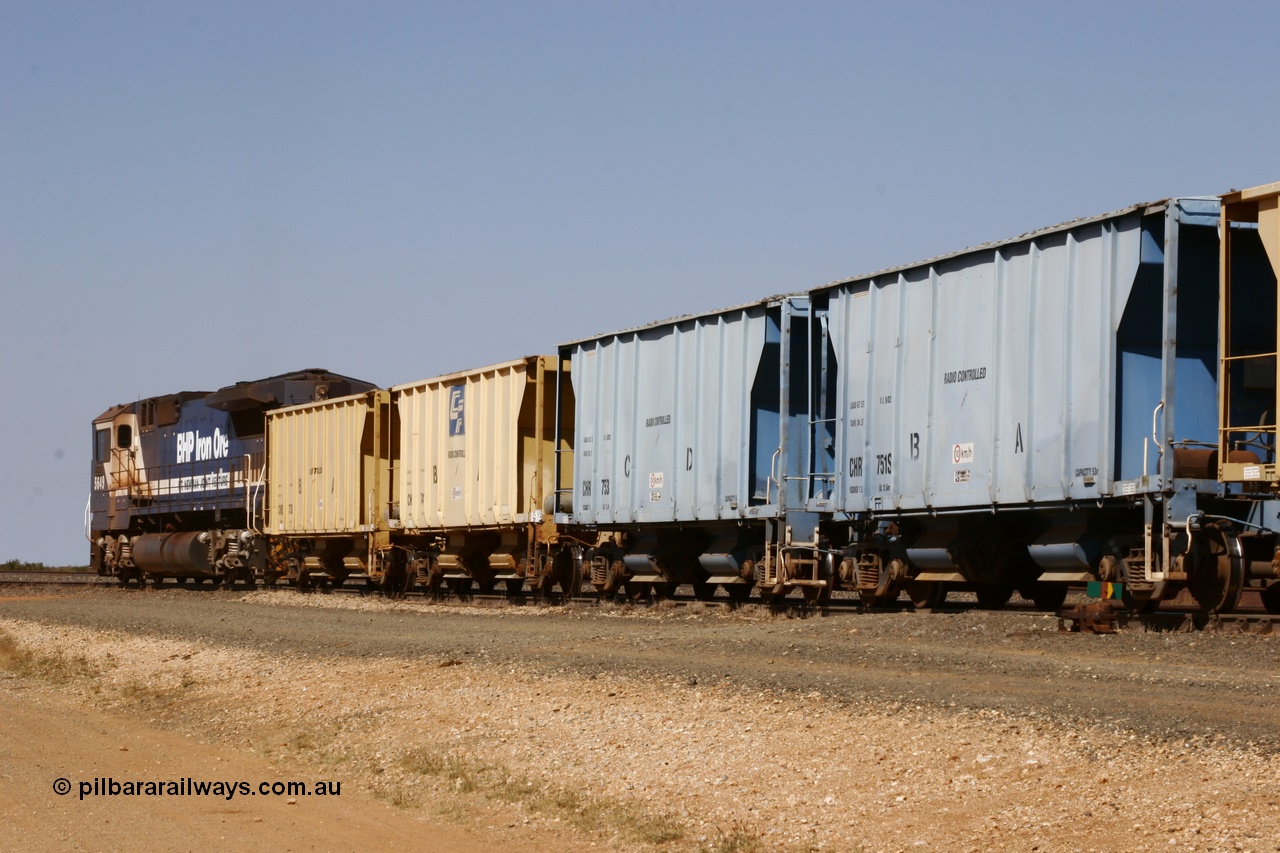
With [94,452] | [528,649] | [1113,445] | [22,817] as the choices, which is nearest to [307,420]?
[94,452]

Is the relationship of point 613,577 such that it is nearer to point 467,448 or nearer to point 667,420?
point 667,420

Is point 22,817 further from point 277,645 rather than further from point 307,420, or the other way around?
point 307,420

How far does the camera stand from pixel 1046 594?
17.0 metres

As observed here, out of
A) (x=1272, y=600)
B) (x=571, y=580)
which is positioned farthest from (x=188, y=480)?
(x=1272, y=600)

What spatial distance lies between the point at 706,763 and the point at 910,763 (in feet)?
3.99

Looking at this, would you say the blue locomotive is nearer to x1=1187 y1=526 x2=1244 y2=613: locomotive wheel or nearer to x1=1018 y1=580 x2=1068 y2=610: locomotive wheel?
x1=1018 y1=580 x2=1068 y2=610: locomotive wheel

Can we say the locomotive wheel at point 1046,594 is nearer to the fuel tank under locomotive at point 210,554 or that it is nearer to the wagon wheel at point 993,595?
the wagon wheel at point 993,595

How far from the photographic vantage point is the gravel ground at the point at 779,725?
22.2ft

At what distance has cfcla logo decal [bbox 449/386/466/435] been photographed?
25188 millimetres

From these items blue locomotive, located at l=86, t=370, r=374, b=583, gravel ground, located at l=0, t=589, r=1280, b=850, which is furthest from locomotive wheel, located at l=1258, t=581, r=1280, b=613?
blue locomotive, located at l=86, t=370, r=374, b=583

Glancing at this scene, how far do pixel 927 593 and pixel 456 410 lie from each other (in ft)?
35.1

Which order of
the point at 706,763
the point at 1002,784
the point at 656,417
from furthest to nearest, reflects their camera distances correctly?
the point at 656,417 → the point at 706,763 → the point at 1002,784

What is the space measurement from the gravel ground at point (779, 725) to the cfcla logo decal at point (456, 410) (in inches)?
364

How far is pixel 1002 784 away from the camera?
7.05 meters
